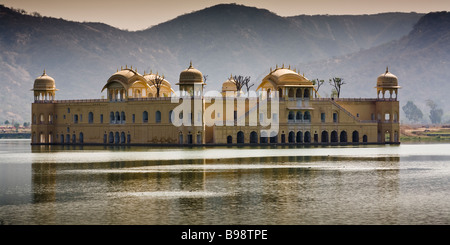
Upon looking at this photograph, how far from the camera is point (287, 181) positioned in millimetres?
36125

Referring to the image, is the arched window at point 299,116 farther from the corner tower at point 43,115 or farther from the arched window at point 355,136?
the corner tower at point 43,115

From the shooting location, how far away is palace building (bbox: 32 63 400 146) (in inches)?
3135

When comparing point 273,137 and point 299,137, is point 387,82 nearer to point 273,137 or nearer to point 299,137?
point 299,137

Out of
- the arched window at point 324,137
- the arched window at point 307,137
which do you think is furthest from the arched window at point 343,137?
the arched window at point 307,137

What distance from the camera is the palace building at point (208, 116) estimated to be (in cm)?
7962

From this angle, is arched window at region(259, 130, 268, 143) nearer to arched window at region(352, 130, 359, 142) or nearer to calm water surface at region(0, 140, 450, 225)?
arched window at region(352, 130, 359, 142)

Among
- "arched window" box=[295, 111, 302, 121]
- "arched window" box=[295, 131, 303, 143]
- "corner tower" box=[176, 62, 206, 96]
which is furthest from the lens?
"arched window" box=[295, 111, 302, 121]

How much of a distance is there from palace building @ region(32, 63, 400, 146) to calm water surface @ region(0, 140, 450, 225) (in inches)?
1216

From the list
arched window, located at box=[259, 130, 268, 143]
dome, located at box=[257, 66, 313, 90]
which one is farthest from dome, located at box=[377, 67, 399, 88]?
arched window, located at box=[259, 130, 268, 143]

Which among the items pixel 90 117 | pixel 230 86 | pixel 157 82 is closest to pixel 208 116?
pixel 157 82

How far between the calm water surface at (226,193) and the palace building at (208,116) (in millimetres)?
30884

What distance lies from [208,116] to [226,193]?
164 ft

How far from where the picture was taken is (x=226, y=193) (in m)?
31.1
